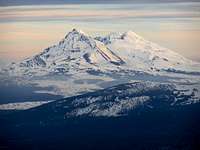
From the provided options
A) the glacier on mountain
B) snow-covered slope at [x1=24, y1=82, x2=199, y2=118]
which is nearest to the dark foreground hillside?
snow-covered slope at [x1=24, y1=82, x2=199, y2=118]

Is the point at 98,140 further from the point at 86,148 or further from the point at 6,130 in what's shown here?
the point at 6,130

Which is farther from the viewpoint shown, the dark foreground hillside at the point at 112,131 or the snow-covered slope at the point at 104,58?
the snow-covered slope at the point at 104,58

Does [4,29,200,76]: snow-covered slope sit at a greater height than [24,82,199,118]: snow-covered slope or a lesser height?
greater

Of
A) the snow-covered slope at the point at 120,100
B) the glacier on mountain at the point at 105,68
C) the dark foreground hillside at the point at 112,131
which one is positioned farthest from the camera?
the snow-covered slope at the point at 120,100

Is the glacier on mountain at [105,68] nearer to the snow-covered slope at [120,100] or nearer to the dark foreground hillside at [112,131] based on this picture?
the snow-covered slope at [120,100]

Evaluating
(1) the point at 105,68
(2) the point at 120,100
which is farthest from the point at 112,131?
(1) the point at 105,68

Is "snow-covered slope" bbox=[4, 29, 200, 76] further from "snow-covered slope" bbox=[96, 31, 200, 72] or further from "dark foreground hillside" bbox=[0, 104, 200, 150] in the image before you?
"dark foreground hillside" bbox=[0, 104, 200, 150]

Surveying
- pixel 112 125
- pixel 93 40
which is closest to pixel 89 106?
pixel 112 125

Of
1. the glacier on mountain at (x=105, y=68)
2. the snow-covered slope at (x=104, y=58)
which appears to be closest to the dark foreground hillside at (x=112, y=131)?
the glacier on mountain at (x=105, y=68)
